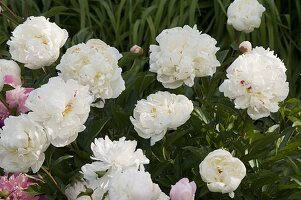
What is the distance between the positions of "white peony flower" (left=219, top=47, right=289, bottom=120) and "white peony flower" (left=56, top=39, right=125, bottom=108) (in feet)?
0.83

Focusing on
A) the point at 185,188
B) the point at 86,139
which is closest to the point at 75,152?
the point at 86,139

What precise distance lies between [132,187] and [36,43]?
0.54 metres

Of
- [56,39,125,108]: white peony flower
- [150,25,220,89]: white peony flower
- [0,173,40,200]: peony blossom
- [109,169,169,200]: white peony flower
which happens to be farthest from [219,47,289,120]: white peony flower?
[0,173,40,200]: peony blossom

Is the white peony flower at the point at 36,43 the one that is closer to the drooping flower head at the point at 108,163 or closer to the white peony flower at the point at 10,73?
the white peony flower at the point at 10,73

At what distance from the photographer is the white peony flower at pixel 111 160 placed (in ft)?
4.44

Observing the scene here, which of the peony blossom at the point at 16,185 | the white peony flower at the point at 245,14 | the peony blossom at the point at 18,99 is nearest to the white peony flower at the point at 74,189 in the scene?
the peony blossom at the point at 16,185

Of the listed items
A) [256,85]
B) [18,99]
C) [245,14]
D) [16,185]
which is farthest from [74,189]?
[245,14]

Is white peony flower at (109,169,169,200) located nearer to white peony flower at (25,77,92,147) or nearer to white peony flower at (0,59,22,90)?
white peony flower at (25,77,92,147)

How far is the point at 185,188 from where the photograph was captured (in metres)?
1.28

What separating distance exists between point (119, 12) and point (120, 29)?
0.28 ft

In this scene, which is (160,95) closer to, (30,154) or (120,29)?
(30,154)

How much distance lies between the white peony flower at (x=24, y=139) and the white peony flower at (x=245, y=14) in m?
0.70

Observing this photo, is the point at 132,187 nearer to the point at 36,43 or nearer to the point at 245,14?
the point at 36,43

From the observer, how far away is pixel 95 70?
1553 millimetres
